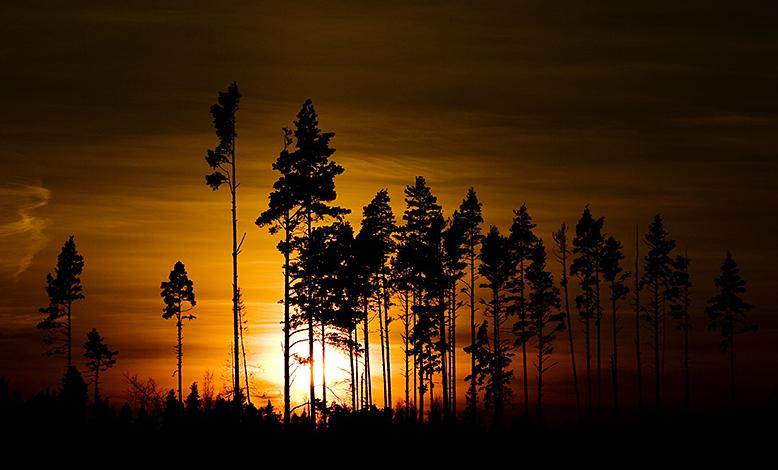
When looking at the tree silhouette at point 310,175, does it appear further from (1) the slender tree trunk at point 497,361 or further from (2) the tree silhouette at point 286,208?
(1) the slender tree trunk at point 497,361

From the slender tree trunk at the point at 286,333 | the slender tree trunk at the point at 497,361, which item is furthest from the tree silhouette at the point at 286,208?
Result: the slender tree trunk at the point at 497,361

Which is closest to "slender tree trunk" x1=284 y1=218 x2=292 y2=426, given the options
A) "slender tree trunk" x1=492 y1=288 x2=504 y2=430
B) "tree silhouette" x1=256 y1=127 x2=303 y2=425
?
"tree silhouette" x1=256 y1=127 x2=303 y2=425

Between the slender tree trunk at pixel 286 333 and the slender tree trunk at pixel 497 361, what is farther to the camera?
the slender tree trunk at pixel 497 361

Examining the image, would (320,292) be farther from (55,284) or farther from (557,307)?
(55,284)

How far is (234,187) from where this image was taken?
162ft

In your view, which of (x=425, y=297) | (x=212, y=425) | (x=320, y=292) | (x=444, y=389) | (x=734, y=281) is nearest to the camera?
(x=212, y=425)

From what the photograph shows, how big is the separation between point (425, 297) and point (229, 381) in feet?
86.3

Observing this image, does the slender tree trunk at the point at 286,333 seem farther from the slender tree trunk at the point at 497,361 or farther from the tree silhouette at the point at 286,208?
the slender tree trunk at the point at 497,361

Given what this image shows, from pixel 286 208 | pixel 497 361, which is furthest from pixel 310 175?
pixel 497 361

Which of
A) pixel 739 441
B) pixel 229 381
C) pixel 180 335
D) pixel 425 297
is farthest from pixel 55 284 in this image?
pixel 739 441

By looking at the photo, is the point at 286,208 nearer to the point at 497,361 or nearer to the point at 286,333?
the point at 286,333

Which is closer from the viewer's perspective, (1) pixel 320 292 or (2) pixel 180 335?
(1) pixel 320 292

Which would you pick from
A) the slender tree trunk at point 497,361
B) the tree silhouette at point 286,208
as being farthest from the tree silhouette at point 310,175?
the slender tree trunk at point 497,361

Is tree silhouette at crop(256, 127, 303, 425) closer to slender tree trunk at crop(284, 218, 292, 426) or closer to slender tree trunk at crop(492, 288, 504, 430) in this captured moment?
slender tree trunk at crop(284, 218, 292, 426)
